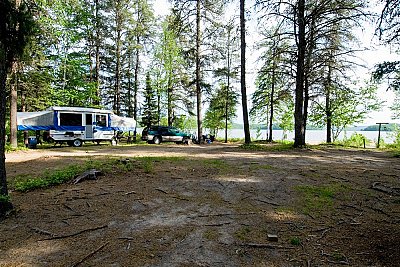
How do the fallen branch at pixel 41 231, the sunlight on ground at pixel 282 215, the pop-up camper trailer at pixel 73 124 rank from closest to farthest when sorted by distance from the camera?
the fallen branch at pixel 41 231 < the sunlight on ground at pixel 282 215 < the pop-up camper trailer at pixel 73 124

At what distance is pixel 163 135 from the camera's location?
21188mm

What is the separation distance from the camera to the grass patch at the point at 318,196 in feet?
14.5

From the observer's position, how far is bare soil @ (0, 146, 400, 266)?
3.00 m

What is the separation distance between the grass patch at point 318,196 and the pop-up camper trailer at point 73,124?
50.1 ft

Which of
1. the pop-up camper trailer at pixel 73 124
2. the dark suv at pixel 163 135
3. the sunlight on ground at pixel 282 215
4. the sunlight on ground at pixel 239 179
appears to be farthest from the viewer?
the dark suv at pixel 163 135

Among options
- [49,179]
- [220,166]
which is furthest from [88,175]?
[220,166]

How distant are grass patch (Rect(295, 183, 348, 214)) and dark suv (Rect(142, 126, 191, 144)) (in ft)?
53.9

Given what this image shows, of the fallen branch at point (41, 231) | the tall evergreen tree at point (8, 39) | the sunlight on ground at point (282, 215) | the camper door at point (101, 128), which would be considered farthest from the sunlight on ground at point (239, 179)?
the camper door at point (101, 128)

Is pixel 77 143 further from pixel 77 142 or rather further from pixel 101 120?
pixel 101 120

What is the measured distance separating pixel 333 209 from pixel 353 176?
8.25ft

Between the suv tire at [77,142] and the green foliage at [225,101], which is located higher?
the green foliage at [225,101]

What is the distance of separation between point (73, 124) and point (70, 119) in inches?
15.1

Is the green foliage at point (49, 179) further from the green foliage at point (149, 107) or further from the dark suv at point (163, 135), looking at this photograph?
the green foliage at point (149, 107)

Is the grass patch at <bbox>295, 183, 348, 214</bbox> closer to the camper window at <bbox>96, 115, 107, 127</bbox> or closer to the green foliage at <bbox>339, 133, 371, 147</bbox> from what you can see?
the camper window at <bbox>96, 115, 107, 127</bbox>
